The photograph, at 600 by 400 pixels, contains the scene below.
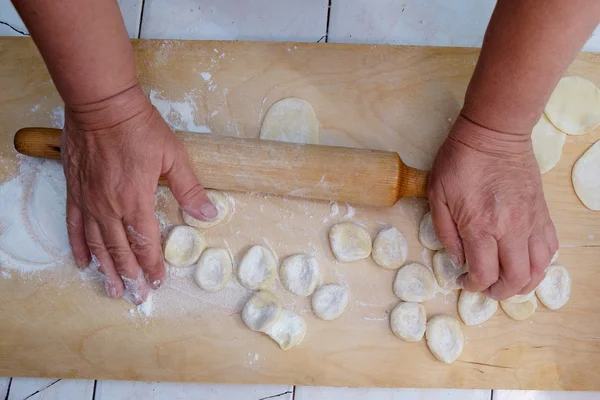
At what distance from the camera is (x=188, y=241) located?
3.98 ft

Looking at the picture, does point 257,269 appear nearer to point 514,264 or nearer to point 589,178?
point 514,264

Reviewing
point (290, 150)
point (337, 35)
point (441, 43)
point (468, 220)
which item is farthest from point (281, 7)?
point (468, 220)

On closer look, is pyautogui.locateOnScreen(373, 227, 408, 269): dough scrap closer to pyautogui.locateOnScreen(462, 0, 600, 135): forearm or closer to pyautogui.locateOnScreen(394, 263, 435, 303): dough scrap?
pyautogui.locateOnScreen(394, 263, 435, 303): dough scrap

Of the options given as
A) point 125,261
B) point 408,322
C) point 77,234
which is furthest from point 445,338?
point 77,234

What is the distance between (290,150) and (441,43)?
22.7 inches

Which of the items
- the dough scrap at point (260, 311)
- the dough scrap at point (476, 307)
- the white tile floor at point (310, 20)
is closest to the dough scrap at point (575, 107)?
the white tile floor at point (310, 20)

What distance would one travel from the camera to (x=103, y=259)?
3.77 feet

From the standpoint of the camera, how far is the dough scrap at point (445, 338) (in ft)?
3.77

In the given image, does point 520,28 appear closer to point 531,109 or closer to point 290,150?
point 531,109

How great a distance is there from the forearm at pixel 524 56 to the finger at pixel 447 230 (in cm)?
18

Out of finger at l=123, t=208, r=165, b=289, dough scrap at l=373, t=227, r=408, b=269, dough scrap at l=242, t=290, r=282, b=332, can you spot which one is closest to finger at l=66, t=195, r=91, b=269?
finger at l=123, t=208, r=165, b=289

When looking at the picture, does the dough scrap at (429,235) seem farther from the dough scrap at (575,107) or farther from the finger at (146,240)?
the finger at (146,240)

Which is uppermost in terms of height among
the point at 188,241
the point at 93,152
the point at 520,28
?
the point at 520,28

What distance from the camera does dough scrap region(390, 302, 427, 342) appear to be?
1.15 metres
